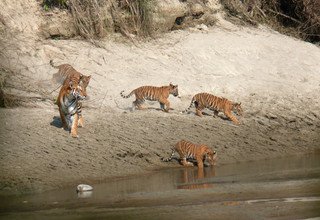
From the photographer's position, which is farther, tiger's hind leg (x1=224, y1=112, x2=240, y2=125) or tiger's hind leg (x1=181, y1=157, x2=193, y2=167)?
tiger's hind leg (x1=224, y1=112, x2=240, y2=125)

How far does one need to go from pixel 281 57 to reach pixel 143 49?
10.1ft

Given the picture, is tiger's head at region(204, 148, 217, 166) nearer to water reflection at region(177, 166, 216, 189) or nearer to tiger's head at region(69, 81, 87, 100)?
water reflection at region(177, 166, 216, 189)

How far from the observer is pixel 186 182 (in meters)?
14.2

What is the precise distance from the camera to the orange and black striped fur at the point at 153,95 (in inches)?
709

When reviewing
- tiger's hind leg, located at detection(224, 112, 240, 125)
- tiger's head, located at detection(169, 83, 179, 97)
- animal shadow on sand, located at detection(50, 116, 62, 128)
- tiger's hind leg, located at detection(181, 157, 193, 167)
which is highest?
animal shadow on sand, located at detection(50, 116, 62, 128)

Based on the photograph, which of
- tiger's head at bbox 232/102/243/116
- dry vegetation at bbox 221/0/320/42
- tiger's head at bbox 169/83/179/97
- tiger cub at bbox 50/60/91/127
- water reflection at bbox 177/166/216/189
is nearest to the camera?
water reflection at bbox 177/166/216/189

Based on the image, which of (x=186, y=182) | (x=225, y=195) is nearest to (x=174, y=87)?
(x=186, y=182)

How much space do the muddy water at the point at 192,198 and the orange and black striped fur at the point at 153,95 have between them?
111 inches

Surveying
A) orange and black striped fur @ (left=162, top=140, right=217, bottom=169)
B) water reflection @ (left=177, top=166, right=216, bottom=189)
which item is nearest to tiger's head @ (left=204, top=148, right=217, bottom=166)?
orange and black striped fur @ (left=162, top=140, right=217, bottom=169)

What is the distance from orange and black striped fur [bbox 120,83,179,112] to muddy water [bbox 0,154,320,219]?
282 cm

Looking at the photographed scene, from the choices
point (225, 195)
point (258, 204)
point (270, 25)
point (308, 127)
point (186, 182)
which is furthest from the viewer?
point (270, 25)

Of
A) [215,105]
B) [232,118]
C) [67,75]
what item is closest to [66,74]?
[67,75]

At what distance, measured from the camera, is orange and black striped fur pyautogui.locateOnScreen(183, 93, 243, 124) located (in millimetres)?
18062

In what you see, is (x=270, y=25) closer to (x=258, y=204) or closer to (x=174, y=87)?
(x=174, y=87)
